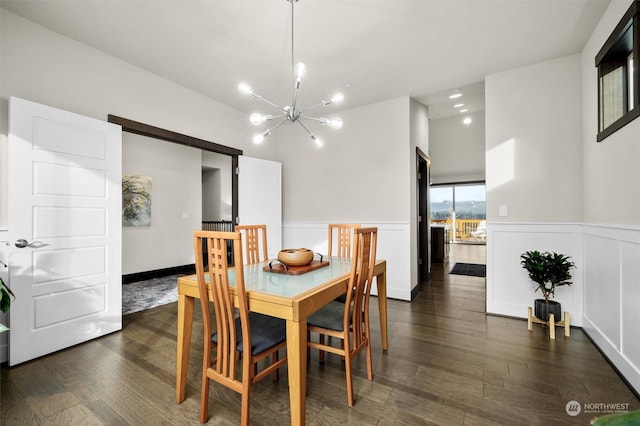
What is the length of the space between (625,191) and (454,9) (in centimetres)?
184

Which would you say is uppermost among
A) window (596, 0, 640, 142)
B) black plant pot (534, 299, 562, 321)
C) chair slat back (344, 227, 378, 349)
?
window (596, 0, 640, 142)

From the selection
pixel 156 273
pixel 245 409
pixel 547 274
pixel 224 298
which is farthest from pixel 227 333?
pixel 156 273

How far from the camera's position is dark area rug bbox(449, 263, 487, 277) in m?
5.28

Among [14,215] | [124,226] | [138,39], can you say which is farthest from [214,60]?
[124,226]

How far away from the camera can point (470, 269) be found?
5.70 m

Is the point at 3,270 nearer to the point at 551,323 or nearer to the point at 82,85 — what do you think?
the point at 82,85

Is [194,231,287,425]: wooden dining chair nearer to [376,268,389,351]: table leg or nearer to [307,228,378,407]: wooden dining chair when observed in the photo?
[307,228,378,407]: wooden dining chair

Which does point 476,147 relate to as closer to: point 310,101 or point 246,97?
point 310,101

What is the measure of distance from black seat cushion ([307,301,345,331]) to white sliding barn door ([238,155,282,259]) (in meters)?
2.49

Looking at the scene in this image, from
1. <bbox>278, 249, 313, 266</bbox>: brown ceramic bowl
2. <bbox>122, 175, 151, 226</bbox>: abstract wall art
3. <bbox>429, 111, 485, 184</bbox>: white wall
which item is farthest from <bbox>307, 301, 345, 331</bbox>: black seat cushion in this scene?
<bbox>429, 111, 485, 184</bbox>: white wall

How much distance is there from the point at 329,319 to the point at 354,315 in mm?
179

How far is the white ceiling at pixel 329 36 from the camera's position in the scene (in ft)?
7.27

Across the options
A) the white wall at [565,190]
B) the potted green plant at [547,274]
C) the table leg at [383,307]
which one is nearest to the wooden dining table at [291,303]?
the table leg at [383,307]

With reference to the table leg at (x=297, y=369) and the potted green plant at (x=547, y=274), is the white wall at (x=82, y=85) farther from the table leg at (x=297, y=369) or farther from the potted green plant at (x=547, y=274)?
the potted green plant at (x=547, y=274)
